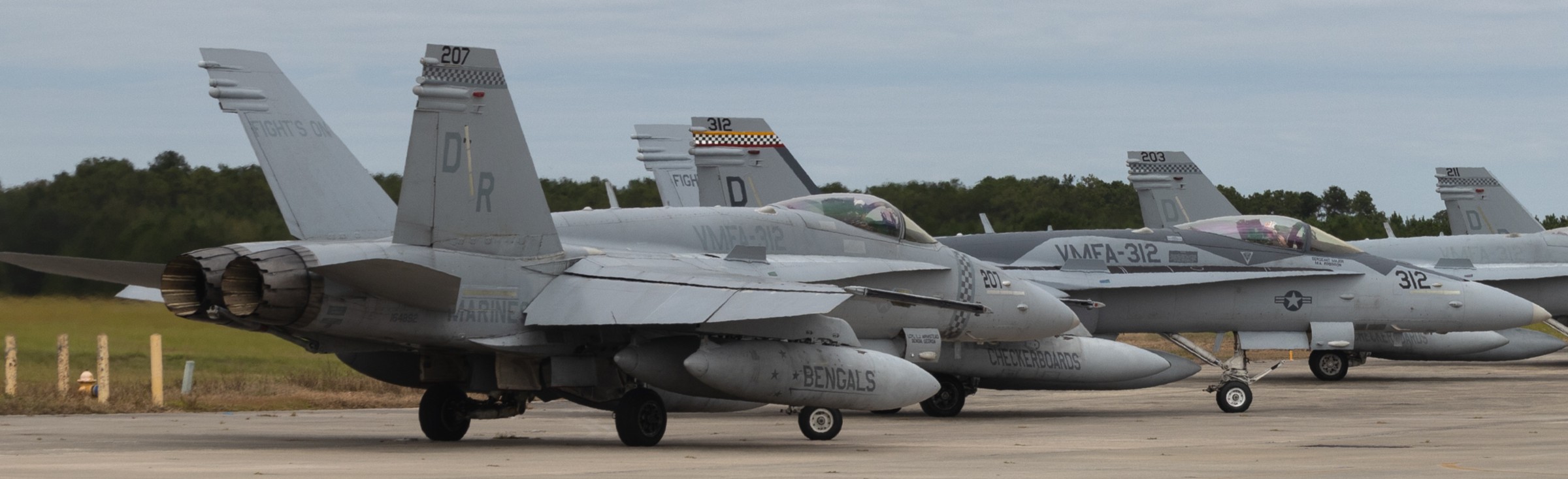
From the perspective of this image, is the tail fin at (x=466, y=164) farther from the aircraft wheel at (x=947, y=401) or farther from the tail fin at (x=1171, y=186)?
the tail fin at (x=1171, y=186)

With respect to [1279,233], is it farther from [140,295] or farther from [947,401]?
[140,295]

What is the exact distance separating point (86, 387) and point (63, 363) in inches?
24.1

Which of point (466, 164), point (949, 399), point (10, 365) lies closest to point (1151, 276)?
point (949, 399)

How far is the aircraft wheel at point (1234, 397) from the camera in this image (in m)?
18.4

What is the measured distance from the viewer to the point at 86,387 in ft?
62.8

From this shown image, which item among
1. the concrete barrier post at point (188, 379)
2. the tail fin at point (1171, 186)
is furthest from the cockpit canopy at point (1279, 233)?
the concrete barrier post at point (188, 379)

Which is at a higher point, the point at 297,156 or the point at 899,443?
the point at 297,156

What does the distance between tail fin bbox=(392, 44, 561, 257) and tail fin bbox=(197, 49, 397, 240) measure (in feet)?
8.54

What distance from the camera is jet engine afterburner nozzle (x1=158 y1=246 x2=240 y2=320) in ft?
38.9

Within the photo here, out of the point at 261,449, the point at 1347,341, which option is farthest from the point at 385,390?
the point at 1347,341

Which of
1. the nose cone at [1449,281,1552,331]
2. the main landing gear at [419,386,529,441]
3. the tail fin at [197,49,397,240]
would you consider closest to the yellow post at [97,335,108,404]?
the tail fin at [197,49,397,240]

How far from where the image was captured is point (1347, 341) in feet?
66.2

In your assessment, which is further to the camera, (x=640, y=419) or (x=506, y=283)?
(x=640, y=419)

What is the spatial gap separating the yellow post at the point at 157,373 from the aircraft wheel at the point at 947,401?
832 centimetres
